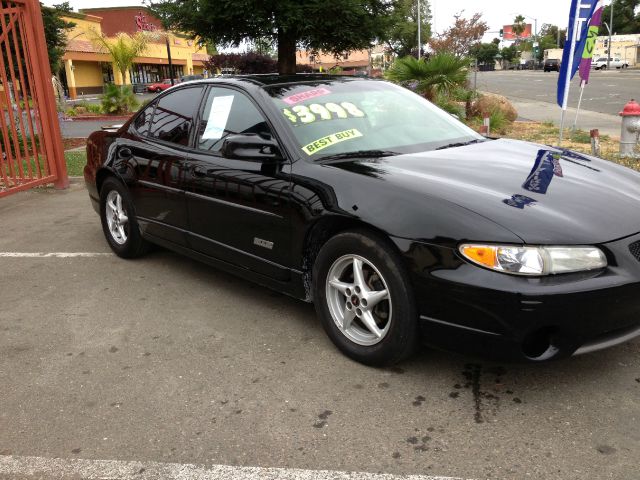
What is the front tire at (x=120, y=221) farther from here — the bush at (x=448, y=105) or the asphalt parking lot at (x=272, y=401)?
the bush at (x=448, y=105)

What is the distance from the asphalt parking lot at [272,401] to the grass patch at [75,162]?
648 centimetres

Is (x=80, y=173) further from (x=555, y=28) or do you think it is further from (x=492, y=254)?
(x=555, y=28)

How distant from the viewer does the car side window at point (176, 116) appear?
435 centimetres

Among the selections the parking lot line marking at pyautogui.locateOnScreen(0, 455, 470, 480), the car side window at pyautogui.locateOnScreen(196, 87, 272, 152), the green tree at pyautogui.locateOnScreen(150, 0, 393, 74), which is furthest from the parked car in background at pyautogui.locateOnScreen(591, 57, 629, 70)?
the parking lot line marking at pyautogui.locateOnScreen(0, 455, 470, 480)

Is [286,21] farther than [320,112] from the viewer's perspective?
Yes

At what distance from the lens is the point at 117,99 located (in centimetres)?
2302

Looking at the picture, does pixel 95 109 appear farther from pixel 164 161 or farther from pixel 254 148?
pixel 254 148

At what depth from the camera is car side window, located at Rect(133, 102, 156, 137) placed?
4.87 metres

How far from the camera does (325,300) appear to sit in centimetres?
327

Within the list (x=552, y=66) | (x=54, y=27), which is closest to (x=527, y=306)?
(x=54, y=27)

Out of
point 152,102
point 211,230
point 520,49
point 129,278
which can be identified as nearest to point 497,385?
point 211,230

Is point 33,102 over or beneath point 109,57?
beneath

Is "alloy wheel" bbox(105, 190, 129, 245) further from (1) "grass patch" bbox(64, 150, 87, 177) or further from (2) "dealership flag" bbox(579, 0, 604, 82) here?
(2) "dealership flag" bbox(579, 0, 604, 82)

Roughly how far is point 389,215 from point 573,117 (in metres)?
15.3
